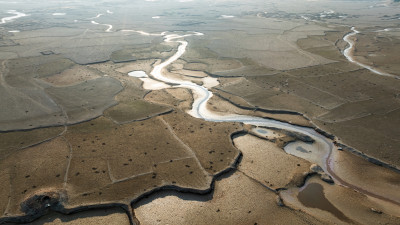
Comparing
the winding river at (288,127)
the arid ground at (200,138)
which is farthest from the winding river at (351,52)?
the winding river at (288,127)

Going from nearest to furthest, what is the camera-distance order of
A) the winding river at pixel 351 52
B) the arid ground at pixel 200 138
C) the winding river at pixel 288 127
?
1. the arid ground at pixel 200 138
2. the winding river at pixel 288 127
3. the winding river at pixel 351 52

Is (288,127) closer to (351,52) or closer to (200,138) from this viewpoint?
(200,138)

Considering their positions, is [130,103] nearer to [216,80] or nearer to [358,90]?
[216,80]

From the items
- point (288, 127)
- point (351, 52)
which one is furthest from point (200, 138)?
point (351, 52)

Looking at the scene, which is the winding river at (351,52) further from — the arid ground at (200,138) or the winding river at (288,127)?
the winding river at (288,127)

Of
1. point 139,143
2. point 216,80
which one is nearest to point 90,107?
point 139,143

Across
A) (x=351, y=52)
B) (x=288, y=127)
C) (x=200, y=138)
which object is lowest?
(x=200, y=138)

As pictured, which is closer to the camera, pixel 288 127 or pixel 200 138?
pixel 200 138

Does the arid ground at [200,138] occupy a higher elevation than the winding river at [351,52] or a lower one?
lower

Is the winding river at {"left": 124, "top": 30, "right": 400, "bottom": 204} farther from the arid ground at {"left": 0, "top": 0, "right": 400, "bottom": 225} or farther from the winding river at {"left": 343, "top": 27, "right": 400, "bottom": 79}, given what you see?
the winding river at {"left": 343, "top": 27, "right": 400, "bottom": 79}

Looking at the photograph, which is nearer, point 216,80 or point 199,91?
point 199,91

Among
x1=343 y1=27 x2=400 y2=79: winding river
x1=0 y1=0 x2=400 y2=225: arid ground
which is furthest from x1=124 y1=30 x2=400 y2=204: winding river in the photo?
x1=343 y1=27 x2=400 y2=79: winding river
